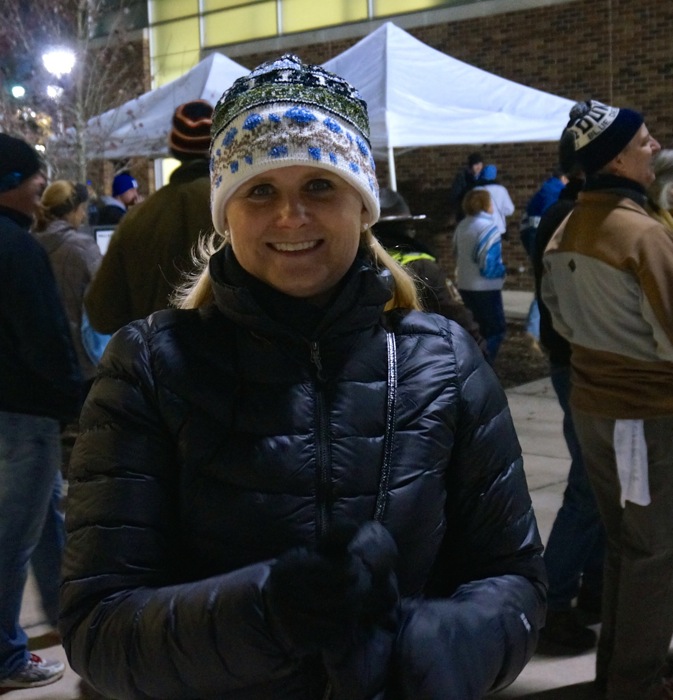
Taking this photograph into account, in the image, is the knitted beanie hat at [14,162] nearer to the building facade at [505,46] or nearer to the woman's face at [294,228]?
the woman's face at [294,228]

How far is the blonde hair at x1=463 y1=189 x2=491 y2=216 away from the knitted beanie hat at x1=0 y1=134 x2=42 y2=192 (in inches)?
247

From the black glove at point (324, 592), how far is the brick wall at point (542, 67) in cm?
1440

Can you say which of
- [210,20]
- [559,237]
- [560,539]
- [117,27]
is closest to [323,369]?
[559,237]

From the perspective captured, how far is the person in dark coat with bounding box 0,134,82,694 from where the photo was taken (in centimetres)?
392

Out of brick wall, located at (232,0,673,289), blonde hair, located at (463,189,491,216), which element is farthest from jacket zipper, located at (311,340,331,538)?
brick wall, located at (232,0,673,289)

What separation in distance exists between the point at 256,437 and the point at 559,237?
249 centimetres

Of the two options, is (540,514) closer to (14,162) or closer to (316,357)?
(14,162)

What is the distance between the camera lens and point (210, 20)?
20703 millimetres

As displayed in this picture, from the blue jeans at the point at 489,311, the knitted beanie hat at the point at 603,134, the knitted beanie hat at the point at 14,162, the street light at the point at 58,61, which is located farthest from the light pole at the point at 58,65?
the knitted beanie hat at the point at 603,134

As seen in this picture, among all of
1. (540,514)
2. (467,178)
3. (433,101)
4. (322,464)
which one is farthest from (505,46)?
(322,464)

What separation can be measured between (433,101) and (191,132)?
6.67 metres

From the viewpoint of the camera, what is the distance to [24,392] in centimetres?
394

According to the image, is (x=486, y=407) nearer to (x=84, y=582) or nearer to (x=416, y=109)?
(x=84, y=582)

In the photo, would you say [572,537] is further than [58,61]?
No
